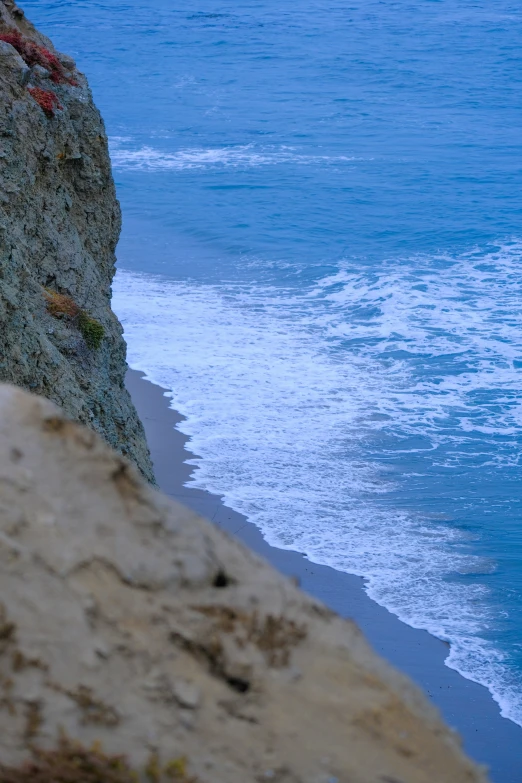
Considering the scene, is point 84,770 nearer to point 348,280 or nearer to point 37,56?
point 37,56

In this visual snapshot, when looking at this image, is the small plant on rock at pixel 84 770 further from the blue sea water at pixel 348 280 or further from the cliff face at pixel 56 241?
the blue sea water at pixel 348 280

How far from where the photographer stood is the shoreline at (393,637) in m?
9.90

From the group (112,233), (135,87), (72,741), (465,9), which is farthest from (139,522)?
(465,9)

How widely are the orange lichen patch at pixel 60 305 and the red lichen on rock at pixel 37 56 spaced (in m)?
2.89

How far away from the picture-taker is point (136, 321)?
23594 mm

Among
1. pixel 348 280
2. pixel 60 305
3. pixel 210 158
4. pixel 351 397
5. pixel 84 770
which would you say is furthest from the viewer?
pixel 210 158

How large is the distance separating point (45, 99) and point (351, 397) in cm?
1077

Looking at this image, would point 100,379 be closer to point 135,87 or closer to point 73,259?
point 73,259

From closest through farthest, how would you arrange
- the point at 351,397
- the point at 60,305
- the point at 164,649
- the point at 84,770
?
the point at 84,770, the point at 164,649, the point at 60,305, the point at 351,397

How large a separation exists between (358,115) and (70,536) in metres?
54.1

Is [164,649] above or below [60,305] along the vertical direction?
below

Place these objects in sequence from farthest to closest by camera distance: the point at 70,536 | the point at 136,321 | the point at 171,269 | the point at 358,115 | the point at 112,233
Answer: the point at 358,115
the point at 171,269
the point at 136,321
the point at 112,233
the point at 70,536

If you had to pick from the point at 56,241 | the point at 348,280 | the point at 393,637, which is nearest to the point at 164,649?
the point at 56,241

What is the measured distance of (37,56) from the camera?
10.9 meters
